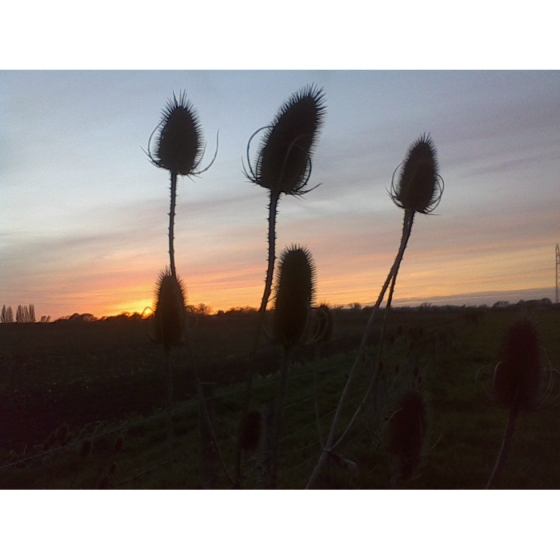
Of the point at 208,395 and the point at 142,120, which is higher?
the point at 142,120

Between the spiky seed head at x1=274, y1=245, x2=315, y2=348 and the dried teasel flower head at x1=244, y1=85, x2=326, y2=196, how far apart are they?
18.9 inches

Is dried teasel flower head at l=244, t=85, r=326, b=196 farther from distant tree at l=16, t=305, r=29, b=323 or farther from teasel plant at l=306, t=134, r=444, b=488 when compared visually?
distant tree at l=16, t=305, r=29, b=323

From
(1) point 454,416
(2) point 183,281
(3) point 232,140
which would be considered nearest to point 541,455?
(1) point 454,416

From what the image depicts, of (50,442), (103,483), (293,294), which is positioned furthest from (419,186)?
(50,442)

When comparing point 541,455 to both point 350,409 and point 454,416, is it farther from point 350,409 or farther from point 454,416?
point 350,409

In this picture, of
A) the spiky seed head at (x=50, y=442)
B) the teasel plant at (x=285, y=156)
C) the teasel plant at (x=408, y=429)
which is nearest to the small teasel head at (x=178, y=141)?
the teasel plant at (x=285, y=156)

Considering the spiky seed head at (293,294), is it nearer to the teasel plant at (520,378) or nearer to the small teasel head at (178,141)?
the small teasel head at (178,141)

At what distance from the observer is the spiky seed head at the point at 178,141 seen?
2.67 m

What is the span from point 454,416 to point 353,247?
2.10 metres

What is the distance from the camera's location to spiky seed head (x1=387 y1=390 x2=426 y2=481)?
3158 mm

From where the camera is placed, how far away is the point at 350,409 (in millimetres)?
6105

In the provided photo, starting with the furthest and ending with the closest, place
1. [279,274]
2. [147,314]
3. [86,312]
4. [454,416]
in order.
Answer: [454,416] → [86,312] → [147,314] → [279,274]

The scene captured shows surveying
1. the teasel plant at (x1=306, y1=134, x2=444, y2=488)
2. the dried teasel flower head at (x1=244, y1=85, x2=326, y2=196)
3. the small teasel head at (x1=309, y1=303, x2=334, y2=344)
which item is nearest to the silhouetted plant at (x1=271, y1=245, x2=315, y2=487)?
the small teasel head at (x1=309, y1=303, x2=334, y2=344)

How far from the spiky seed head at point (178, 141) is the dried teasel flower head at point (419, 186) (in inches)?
44.3
